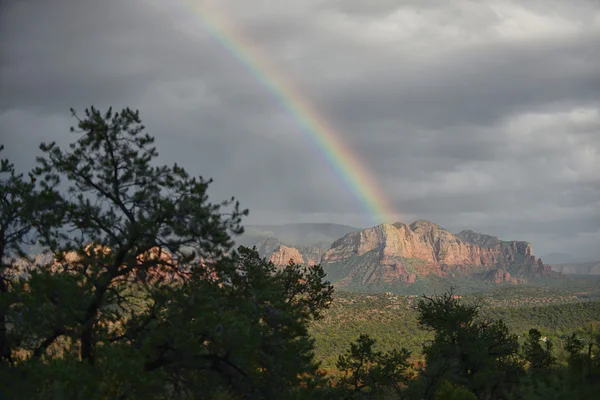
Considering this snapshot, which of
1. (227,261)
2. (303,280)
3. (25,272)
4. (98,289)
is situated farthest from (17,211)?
(303,280)

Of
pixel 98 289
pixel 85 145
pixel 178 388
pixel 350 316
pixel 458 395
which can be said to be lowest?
pixel 350 316

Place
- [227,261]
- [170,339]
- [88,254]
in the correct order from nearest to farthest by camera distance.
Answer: [170,339] → [88,254] → [227,261]

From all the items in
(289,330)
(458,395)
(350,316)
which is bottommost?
(350,316)

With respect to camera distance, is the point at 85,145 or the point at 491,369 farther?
the point at 491,369

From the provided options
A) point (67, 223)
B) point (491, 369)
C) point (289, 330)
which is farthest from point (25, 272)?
point (491, 369)

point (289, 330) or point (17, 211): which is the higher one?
point (17, 211)

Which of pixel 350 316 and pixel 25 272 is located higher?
pixel 25 272

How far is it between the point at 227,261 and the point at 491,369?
86.5 ft

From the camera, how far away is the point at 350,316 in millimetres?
183375

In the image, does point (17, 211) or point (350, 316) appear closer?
point (17, 211)

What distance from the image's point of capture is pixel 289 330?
1750 cm

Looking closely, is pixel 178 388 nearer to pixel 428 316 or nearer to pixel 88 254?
pixel 88 254

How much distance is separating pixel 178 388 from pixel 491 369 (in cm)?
2688

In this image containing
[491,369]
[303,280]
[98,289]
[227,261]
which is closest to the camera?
[98,289]
